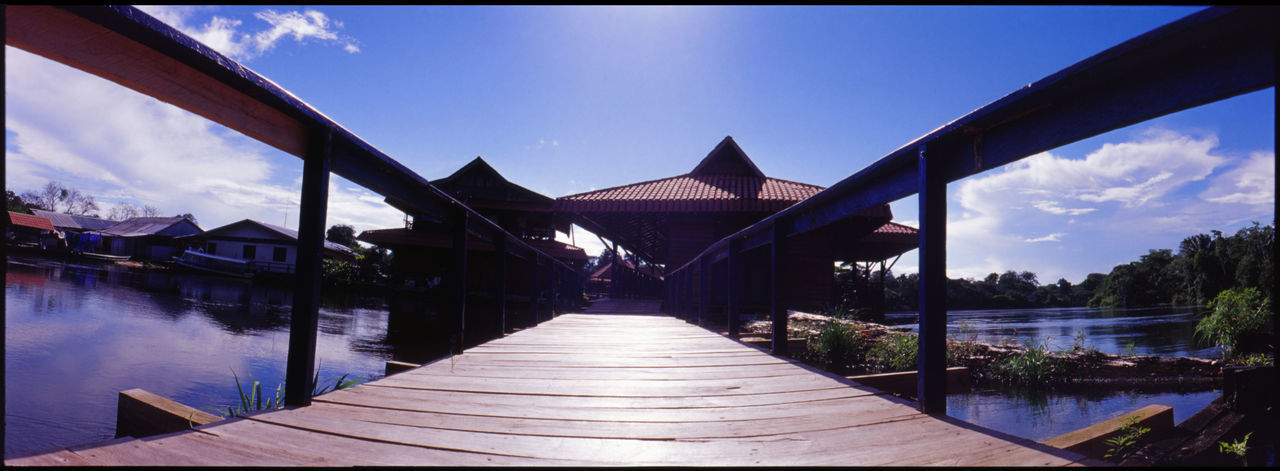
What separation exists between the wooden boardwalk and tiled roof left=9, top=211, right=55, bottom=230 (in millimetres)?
56693

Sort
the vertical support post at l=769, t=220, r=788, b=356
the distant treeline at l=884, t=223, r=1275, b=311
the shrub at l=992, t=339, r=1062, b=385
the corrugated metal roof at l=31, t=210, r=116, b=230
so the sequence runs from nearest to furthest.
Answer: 1. the vertical support post at l=769, t=220, r=788, b=356
2. the shrub at l=992, t=339, r=1062, b=385
3. the distant treeline at l=884, t=223, r=1275, b=311
4. the corrugated metal roof at l=31, t=210, r=116, b=230

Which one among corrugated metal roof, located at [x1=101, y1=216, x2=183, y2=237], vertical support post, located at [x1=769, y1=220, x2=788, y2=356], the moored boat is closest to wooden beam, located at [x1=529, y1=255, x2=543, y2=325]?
vertical support post, located at [x1=769, y1=220, x2=788, y2=356]

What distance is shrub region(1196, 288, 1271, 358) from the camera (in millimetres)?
6371

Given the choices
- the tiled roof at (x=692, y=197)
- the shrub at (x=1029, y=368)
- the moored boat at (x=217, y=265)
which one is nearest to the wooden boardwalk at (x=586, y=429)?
the shrub at (x=1029, y=368)

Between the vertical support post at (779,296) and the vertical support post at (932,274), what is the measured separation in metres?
1.56

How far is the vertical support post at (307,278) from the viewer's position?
1687 mm

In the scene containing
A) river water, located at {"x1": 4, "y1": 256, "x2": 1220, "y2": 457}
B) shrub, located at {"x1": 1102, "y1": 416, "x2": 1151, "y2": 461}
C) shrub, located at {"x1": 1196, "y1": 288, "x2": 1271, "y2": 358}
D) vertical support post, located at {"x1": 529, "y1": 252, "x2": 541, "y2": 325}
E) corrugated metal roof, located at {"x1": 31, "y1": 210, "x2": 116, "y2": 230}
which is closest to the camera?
shrub, located at {"x1": 1102, "y1": 416, "x2": 1151, "y2": 461}

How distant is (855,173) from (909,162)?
0.35 metres

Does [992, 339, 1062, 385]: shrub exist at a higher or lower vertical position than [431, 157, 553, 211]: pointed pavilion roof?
lower

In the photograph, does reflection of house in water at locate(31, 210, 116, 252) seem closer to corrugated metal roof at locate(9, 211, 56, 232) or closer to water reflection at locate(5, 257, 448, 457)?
corrugated metal roof at locate(9, 211, 56, 232)

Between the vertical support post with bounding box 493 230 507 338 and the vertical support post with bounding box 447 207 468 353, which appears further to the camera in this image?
the vertical support post with bounding box 493 230 507 338

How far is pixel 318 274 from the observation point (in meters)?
1.80

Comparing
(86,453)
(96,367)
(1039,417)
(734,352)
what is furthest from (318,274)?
(96,367)

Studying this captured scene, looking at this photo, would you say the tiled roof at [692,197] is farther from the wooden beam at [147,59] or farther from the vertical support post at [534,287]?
the wooden beam at [147,59]
